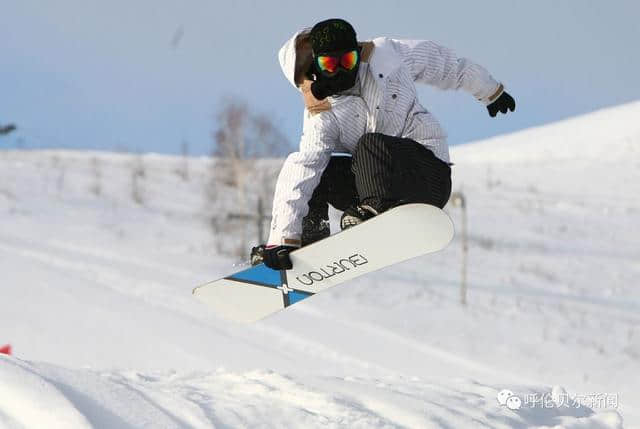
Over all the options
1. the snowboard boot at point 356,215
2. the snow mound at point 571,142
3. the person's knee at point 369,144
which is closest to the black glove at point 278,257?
the snowboard boot at point 356,215

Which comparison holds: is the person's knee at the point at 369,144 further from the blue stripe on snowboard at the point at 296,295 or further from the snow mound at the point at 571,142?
the snow mound at the point at 571,142

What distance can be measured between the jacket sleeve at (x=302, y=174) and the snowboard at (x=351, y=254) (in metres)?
0.13

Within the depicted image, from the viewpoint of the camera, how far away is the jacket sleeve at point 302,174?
2912 mm

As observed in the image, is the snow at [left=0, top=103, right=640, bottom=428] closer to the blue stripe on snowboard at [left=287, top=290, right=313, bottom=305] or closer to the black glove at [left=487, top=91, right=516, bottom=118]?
the blue stripe on snowboard at [left=287, top=290, right=313, bottom=305]

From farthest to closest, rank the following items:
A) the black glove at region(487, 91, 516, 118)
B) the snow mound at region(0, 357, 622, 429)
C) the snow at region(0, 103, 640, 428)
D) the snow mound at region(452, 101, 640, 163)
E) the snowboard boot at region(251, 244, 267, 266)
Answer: the snow mound at region(452, 101, 640, 163) → the black glove at region(487, 91, 516, 118) → the snowboard boot at region(251, 244, 267, 266) → the snow at region(0, 103, 640, 428) → the snow mound at region(0, 357, 622, 429)

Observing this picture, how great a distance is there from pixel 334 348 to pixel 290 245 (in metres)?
4.89

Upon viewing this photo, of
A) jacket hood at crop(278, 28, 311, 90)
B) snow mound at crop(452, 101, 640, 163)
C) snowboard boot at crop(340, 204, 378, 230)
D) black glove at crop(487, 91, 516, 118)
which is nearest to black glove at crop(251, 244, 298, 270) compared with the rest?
snowboard boot at crop(340, 204, 378, 230)

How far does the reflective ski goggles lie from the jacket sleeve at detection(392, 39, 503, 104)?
0.32 metres

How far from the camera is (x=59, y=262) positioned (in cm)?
985

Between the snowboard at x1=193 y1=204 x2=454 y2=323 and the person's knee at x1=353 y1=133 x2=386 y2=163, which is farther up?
the person's knee at x1=353 y1=133 x2=386 y2=163

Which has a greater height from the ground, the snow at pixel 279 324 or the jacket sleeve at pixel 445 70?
the jacket sleeve at pixel 445 70

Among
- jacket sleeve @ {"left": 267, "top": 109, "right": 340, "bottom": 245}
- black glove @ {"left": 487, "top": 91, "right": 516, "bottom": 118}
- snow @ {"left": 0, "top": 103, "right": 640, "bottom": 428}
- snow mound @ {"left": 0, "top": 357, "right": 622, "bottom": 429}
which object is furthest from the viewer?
black glove @ {"left": 487, "top": 91, "right": 516, "bottom": 118}

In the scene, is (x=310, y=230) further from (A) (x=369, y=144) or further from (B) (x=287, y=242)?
(A) (x=369, y=144)

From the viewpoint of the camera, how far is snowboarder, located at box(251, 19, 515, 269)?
281cm
